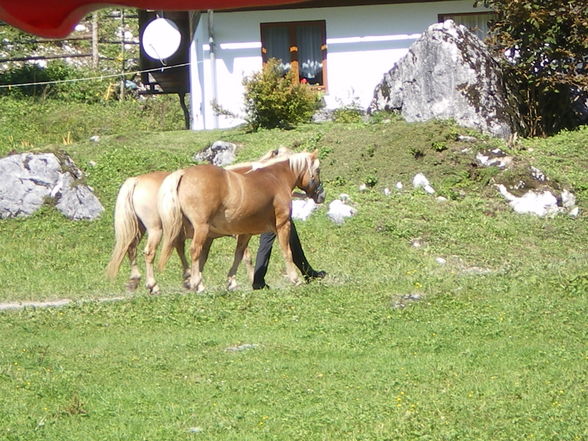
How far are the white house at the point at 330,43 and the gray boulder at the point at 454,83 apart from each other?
2.97 metres

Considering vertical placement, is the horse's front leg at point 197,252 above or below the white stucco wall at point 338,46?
below

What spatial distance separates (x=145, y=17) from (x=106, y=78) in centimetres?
679

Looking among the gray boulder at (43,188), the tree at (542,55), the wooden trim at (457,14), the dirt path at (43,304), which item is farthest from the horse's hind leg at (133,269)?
the wooden trim at (457,14)

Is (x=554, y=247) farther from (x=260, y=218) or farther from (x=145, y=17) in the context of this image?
(x=145, y=17)

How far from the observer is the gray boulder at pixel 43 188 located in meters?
19.5

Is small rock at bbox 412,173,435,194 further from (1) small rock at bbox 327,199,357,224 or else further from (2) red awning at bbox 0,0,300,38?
(2) red awning at bbox 0,0,300,38

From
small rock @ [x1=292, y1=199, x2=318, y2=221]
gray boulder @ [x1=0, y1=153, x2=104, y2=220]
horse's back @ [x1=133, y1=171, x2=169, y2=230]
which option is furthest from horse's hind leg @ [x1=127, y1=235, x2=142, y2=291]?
gray boulder @ [x1=0, y1=153, x2=104, y2=220]

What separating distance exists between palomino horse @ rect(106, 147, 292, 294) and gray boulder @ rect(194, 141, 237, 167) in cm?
731

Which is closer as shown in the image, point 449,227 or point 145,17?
point 449,227

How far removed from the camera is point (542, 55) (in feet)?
75.9

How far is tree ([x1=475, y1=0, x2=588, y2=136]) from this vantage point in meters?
22.7

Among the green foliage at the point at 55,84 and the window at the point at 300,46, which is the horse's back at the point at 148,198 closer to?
the window at the point at 300,46

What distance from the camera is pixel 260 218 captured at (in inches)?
569

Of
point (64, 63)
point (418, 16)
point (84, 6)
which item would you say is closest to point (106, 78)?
point (64, 63)
